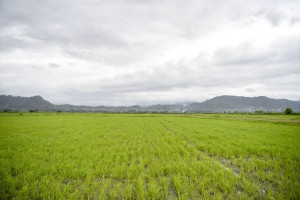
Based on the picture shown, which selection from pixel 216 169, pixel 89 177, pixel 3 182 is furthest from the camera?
pixel 216 169

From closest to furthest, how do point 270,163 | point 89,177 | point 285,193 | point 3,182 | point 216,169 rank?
point 285,193 → point 3,182 → point 89,177 → point 216,169 → point 270,163

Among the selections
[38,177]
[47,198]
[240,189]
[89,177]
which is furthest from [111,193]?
[240,189]

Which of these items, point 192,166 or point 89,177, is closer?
point 89,177

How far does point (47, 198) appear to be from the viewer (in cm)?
346

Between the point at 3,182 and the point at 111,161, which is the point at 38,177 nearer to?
the point at 3,182

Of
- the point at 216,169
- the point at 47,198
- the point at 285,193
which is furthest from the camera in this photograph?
the point at 216,169

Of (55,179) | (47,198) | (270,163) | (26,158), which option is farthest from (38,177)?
(270,163)

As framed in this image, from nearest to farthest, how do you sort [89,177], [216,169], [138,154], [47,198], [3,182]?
[47,198], [3,182], [89,177], [216,169], [138,154]

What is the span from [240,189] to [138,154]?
15.3ft

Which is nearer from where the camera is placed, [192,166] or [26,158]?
[192,166]

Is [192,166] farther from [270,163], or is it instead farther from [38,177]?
[38,177]

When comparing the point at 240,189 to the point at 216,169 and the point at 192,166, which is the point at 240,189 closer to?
the point at 216,169

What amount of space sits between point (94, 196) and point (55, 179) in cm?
189

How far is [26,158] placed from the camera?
6.15 metres
